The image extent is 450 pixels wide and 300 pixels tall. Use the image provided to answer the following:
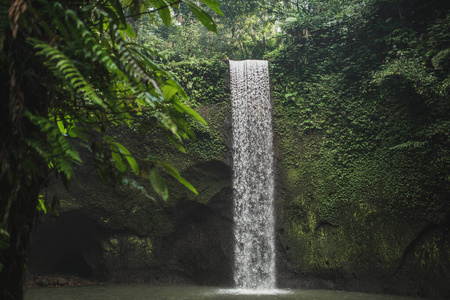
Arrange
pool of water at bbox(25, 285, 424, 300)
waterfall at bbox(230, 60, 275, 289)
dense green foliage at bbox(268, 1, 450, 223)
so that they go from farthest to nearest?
waterfall at bbox(230, 60, 275, 289) < dense green foliage at bbox(268, 1, 450, 223) < pool of water at bbox(25, 285, 424, 300)

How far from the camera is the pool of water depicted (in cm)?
628

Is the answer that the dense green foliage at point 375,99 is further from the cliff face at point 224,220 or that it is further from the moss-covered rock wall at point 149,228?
the moss-covered rock wall at point 149,228

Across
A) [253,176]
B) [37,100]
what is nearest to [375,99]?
[253,176]

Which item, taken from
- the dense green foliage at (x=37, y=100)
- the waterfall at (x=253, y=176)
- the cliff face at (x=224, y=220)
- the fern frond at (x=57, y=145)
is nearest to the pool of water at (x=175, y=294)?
the cliff face at (x=224, y=220)

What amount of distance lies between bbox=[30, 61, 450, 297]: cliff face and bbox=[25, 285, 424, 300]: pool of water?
2.08ft

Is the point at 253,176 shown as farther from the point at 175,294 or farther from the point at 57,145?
the point at 57,145

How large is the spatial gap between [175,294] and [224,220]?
233cm

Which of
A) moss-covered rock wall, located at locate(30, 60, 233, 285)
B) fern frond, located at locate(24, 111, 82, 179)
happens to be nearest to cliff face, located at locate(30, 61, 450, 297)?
moss-covered rock wall, located at locate(30, 60, 233, 285)

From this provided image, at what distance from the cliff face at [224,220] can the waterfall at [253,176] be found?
0.22 m

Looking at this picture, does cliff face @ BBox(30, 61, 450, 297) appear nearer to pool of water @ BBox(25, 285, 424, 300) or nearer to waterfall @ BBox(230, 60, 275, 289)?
waterfall @ BBox(230, 60, 275, 289)

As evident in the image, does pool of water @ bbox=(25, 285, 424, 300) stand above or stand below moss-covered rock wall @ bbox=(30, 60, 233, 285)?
below

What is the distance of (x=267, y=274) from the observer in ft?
26.2

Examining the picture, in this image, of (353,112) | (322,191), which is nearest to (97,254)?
(322,191)

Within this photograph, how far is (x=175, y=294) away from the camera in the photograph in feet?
21.9
